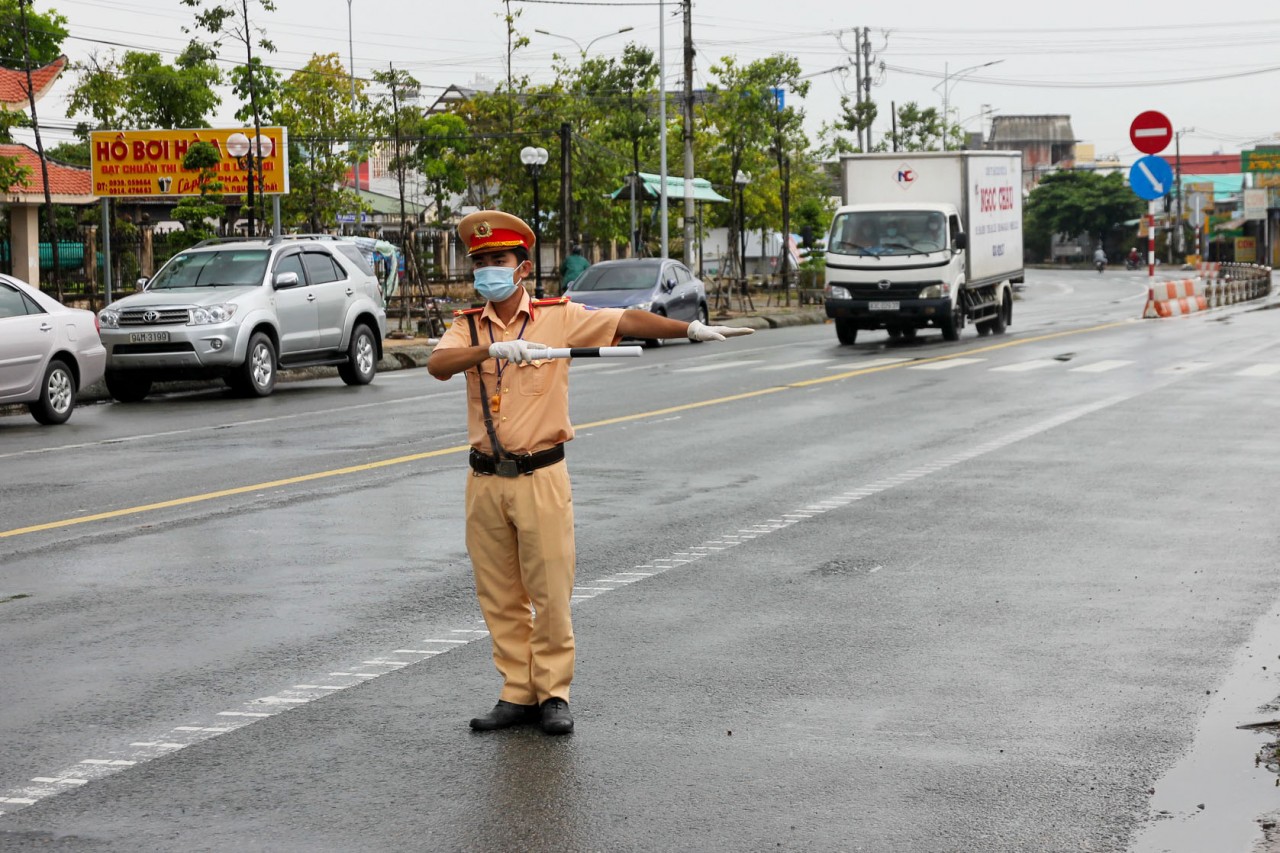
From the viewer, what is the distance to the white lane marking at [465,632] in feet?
18.1

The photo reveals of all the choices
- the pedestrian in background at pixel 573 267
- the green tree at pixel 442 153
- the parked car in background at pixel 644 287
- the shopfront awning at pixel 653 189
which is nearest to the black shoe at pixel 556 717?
the parked car in background at pixel 644 287

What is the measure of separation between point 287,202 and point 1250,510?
3652 cm

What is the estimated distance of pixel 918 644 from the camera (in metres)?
7.39

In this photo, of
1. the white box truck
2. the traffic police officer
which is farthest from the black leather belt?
the white box truck

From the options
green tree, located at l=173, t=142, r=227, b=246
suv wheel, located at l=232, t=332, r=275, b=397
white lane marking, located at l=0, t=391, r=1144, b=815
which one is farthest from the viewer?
green tree, located at l=173, t=142, r=227, b=246

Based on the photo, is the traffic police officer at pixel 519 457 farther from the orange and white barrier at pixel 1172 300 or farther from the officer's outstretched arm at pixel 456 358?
the orange and white barrier at pixel 1172 300

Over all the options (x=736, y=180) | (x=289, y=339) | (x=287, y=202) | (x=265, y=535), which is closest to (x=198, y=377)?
(x=289, y=339)

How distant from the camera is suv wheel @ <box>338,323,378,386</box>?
22.9m

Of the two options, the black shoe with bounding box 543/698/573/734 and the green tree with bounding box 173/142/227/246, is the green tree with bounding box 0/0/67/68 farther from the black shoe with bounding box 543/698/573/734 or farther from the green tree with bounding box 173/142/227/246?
the black shoe with bounding box 543/698/573/734

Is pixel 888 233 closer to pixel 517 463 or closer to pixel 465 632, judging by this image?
pixel 465 632

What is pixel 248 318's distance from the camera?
20.8 m

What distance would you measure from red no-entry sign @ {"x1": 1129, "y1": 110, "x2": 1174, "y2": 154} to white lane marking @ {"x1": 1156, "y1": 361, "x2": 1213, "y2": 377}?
8.06 m

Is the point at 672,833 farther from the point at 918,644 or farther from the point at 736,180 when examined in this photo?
the point at 736,180

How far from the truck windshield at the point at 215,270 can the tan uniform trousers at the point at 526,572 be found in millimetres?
16088
